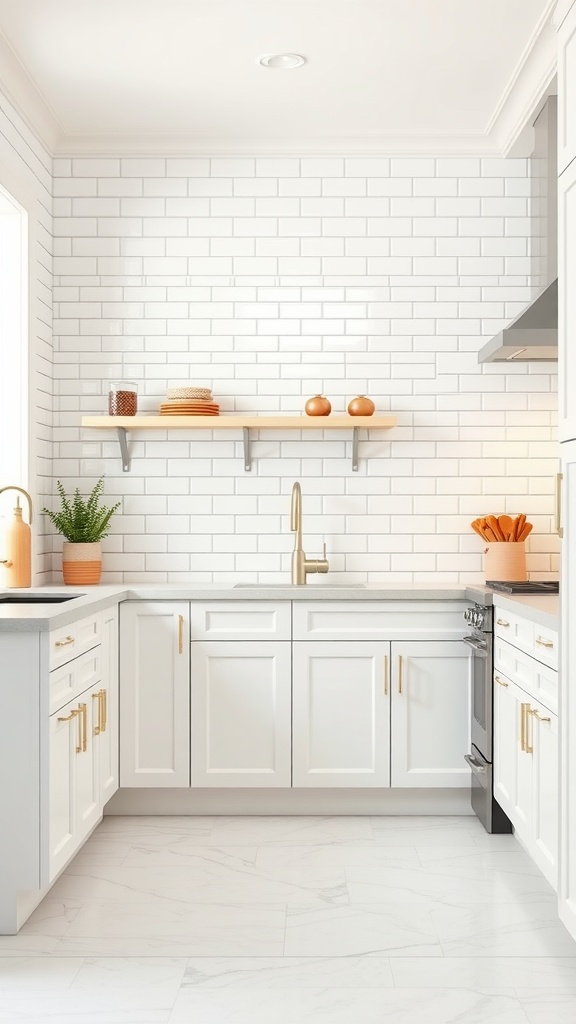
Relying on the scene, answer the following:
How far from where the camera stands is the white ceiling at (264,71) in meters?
3.38

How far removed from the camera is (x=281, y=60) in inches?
146

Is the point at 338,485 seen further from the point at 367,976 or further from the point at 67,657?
the point at 367,976

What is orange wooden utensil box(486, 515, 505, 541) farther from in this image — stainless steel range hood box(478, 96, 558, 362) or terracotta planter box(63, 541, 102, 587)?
terracotta planter box(63, 541, 102, 587)

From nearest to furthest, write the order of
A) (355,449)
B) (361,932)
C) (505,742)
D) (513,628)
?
1. (361,932)
2. (513,628)
3. (505,742)
4. (355,449)

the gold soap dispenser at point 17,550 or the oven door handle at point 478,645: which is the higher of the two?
the gold soap dispenser at point 17,550

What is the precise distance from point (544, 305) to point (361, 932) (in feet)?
7.70

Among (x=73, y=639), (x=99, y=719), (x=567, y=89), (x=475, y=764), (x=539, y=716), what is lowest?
(x=475, y=764)

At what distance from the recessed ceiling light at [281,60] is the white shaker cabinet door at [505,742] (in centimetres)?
253

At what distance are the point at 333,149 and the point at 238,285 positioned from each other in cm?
79

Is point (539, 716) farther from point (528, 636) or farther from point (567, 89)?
point (567, 89)

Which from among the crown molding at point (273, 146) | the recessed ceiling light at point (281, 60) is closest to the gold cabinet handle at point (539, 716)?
the recessed ceiling light at point (281, 60)

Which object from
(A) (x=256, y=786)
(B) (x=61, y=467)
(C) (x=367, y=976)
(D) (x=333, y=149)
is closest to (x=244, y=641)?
(A) (x=256, y=786)

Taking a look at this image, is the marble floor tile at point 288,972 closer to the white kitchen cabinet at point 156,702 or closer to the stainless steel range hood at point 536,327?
the white kitchen cabinet at point 156,702

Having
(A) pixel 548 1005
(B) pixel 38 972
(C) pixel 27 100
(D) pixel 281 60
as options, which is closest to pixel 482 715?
(A) pixel 548 1005
